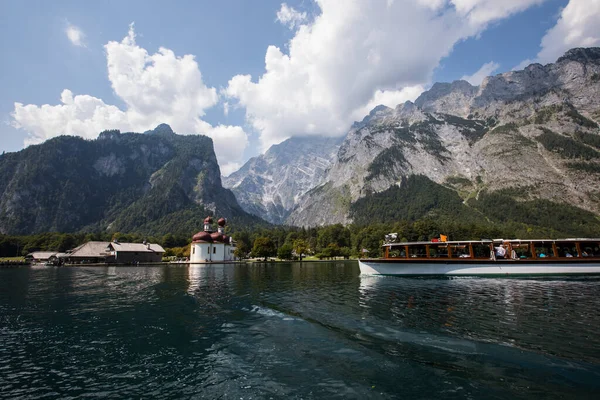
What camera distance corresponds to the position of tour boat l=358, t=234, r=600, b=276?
43.2 metres

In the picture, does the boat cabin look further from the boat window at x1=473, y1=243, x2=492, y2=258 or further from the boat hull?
the boat window at x1=473, y1=243, x2=492, y2=258

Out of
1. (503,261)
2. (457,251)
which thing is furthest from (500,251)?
(457,251)

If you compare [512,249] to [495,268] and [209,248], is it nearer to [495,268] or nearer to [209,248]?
[495,268]

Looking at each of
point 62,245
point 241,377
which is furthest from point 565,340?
point 62,245

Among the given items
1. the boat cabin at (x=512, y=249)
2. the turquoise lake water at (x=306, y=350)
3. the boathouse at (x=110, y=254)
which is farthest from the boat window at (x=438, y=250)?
the boathouse at (x=110, y=254)

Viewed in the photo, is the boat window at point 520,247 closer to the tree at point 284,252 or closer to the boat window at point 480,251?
the boat window at point 480,251

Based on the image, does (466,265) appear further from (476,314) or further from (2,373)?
(2,373)

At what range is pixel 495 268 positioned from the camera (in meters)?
44.1

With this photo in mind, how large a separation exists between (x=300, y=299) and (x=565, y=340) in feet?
59.2

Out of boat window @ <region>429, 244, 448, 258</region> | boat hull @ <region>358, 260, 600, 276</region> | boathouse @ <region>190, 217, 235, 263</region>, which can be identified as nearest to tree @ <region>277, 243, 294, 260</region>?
boathouse @ <region>190, 217, 235, 263</region>

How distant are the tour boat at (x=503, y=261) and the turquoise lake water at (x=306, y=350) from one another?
2014 cm

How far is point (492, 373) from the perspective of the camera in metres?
10.4

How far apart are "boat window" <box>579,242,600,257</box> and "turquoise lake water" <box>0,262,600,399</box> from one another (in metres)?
28.1

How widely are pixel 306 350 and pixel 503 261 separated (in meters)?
43.2
